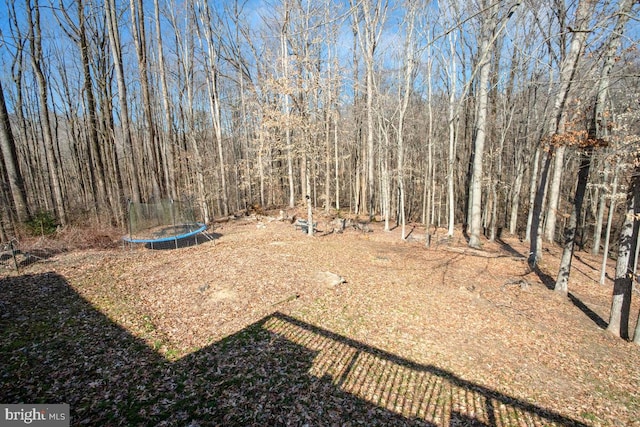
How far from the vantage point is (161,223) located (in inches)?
403

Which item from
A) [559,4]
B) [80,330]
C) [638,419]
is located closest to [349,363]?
[638,419]

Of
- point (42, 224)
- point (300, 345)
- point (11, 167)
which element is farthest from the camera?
point (42, 224)

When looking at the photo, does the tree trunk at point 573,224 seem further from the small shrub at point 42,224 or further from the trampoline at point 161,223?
the small shrub at point 42,224

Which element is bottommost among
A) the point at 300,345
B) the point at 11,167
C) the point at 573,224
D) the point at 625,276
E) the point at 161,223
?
the point at 300,345

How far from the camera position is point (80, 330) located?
188 inches

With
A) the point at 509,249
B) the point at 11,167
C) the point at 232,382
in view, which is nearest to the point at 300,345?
the point at 232,382

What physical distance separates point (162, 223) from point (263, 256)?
14.5ft

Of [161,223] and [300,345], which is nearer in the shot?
[300,345]

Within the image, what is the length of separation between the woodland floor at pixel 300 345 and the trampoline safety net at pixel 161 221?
962mm

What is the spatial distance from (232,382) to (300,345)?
1377 millimetres

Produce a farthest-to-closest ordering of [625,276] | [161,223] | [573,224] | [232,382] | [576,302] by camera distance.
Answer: [161,223]
[576,302]
[573,224]
[625,276]
[232,382]

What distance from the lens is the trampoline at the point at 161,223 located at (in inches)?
360

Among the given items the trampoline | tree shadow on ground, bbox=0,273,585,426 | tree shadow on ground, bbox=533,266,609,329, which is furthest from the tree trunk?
the trampoline

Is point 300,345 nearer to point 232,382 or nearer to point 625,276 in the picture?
point 232,382
